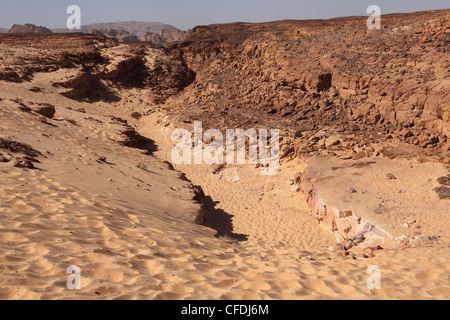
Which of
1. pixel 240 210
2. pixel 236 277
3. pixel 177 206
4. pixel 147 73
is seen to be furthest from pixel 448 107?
pixel 147 73

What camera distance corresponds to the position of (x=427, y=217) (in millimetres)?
7246

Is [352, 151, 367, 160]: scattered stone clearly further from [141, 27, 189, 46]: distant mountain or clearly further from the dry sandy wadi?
[141, 27, 189, 46]: distant mountain

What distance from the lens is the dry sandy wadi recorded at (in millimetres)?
3561

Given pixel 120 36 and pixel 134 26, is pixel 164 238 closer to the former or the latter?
pixel 120 36

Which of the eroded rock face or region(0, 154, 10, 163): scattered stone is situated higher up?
the eroded rock face

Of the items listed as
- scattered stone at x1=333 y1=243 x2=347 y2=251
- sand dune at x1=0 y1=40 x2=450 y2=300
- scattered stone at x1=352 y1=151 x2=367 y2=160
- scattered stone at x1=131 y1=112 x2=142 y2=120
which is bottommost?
scattered stone at x1=333 y1=243 x2=347 y2=251

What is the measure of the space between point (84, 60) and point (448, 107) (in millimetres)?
21914

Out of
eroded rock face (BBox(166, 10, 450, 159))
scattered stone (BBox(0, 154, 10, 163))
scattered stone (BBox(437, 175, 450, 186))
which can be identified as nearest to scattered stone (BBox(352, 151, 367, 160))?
eroded rock face (BBox(166, 10, 450, 159))

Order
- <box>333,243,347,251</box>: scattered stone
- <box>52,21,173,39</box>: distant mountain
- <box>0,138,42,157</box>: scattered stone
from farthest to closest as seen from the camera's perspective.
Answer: <box>52,21,173,39</box>: distant mountain → <box>0,138,42,157</box>: scattered stone → <box>333,243,347,251</box>: scattered stone

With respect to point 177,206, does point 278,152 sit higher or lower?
higher

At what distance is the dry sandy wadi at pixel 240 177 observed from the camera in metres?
3.56

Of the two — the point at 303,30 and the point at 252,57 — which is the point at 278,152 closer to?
the point at 252,57

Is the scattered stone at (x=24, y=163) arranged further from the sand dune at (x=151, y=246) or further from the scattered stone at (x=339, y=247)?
the scattered stone at (x=339, y=247)

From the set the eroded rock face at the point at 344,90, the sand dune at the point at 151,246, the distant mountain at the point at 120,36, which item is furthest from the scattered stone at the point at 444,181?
the distant mountain at the point at 120,36
